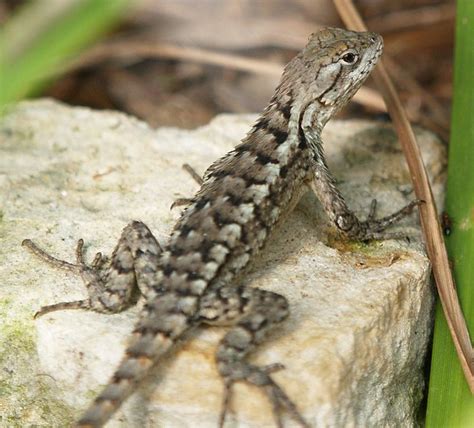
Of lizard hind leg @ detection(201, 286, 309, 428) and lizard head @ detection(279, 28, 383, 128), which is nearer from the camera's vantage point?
lizard hind leg @ detection(201, 286, 309, 428)

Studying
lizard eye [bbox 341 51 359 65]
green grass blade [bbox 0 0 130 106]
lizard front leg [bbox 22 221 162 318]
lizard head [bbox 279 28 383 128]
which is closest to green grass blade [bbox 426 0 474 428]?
lizard head [bbox 279 28 383 128]

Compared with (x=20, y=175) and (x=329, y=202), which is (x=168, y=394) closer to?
(x=329, y=202)

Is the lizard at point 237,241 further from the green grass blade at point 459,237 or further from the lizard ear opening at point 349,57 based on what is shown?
the green grass blade at point 459,237

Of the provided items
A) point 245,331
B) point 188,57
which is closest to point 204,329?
point 245,331

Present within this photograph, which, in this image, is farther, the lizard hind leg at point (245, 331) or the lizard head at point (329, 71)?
the lizard head at point (329, 71)

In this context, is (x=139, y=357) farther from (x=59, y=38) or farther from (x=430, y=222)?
(x=430, y=222)

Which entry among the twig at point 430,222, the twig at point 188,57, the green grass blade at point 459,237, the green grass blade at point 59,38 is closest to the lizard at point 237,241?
the twig at point 430,222

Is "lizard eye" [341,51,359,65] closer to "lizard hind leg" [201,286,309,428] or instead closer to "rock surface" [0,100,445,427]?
"rock surface" [0,100,445,427]
